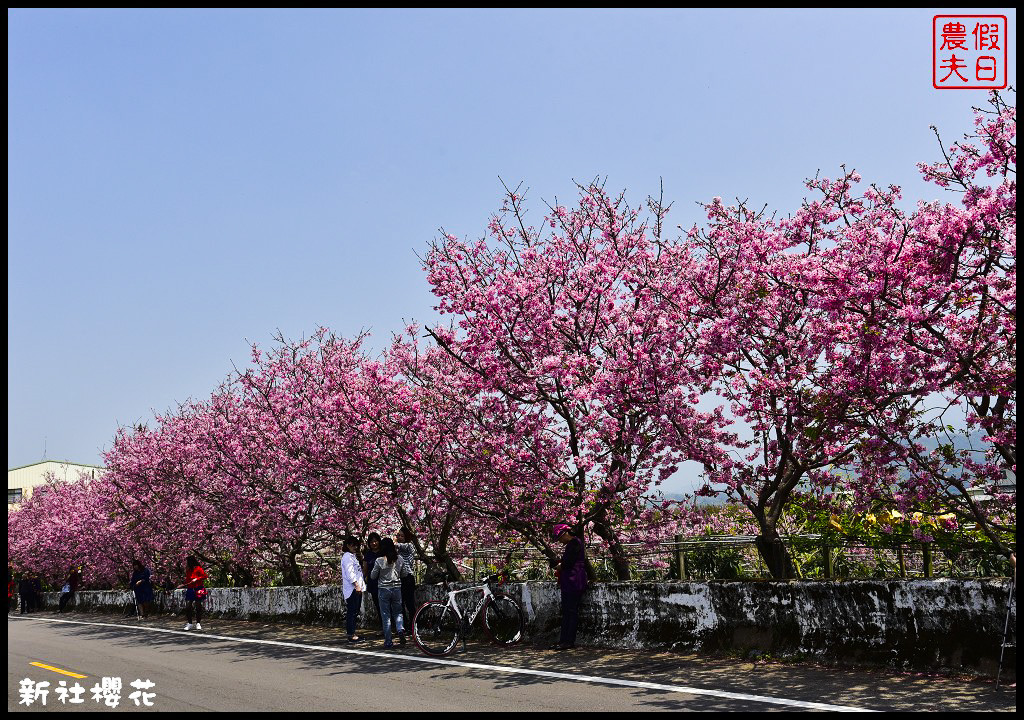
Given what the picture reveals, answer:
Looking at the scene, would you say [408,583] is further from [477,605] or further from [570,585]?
[570,585]

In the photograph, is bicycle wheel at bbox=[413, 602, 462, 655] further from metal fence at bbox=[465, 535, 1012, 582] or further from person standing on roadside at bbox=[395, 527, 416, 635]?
metal fence at bbox=[465, 535, 1012, 582]

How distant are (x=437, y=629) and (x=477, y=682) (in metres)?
3.81

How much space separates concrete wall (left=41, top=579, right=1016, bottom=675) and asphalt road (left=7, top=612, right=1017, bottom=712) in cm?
34

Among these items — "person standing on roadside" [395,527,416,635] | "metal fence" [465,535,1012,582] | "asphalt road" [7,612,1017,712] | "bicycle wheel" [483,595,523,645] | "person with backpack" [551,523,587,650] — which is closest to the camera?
"asphalt road" [7,612,1017,712]

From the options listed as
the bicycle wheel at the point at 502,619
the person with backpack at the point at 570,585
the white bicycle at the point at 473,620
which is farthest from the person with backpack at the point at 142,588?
the person with backpack at the point at 570,585

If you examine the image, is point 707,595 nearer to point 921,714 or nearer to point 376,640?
point 921,714

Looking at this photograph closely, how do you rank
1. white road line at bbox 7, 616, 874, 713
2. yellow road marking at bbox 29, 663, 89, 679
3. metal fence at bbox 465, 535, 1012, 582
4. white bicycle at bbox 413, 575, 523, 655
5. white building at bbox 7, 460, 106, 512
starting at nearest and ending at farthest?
white road line at bbox 7, 616, 874, 713
metal fence at bbox 465, 535, 1012, 582
yellow road marking at bbox 29, 663, 89, 679
white bicycle at bbox 413, 575, 523, 655
white building at bbox 7, 460, 106, 512

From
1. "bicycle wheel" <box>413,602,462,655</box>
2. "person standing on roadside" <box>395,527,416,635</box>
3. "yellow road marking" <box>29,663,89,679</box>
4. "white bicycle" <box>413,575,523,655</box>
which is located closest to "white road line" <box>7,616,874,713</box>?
"bicycle wheel" <box>413,602,462,655</box>

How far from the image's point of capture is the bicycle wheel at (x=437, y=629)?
14.6m

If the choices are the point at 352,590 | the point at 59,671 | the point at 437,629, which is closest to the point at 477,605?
the point at 437,629

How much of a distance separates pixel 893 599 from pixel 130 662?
11252 millimetres

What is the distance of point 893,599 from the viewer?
10812mm

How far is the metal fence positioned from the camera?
12.4 m

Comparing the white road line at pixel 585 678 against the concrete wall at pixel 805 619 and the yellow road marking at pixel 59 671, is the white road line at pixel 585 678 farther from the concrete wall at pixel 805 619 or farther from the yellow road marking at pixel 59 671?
the yellow road marking at pixel 59 671
